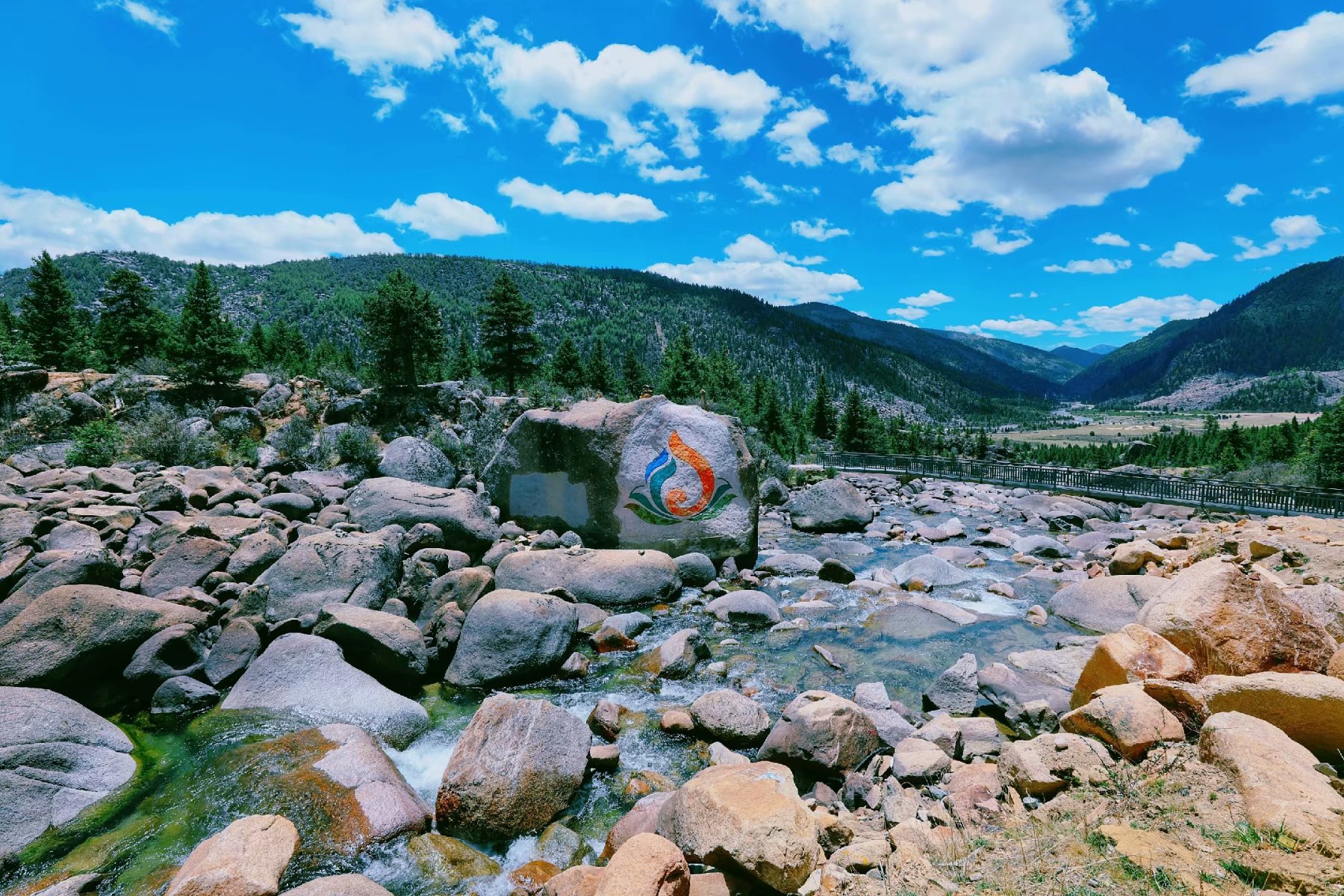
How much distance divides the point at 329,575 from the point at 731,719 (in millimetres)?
6919

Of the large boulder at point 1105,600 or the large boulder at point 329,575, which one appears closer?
the large boulder at point 329,575

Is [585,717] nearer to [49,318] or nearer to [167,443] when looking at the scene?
[167,443]

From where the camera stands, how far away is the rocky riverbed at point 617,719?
4.38m

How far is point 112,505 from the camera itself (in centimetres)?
1221

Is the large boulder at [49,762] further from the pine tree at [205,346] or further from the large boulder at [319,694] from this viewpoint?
the pine tree at [205,346]

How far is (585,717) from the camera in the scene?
801cm

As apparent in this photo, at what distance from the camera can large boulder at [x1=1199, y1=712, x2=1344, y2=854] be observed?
11.8 feet

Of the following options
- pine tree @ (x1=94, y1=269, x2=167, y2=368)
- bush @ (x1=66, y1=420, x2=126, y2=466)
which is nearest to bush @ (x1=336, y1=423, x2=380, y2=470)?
bush @ (x1=66, y1=420, x2=126, y2=466)

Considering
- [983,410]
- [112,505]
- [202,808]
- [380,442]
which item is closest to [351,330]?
[380,442]

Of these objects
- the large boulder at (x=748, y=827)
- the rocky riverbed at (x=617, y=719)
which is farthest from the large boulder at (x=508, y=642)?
the large boulder at (x=748, y=827)

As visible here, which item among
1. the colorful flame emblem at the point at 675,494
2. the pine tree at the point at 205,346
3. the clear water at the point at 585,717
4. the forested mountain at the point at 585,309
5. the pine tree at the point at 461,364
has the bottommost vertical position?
the clear water at the point at 585,717

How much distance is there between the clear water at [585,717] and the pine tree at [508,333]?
26863 mm

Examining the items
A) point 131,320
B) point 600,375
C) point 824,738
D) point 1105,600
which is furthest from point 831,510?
point 131,320

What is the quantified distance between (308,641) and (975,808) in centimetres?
826
